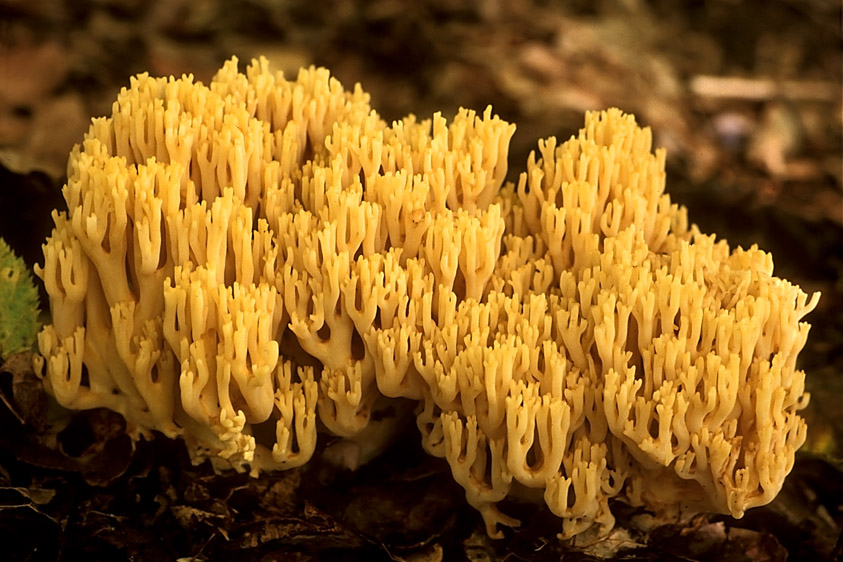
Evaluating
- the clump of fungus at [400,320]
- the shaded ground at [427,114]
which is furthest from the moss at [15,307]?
the clump of fungus at [400,320]

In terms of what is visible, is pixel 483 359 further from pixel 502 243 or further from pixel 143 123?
pixel 143 123

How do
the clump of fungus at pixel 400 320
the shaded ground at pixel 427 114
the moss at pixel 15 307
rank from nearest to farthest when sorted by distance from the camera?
the clump of fungus at pixel 400 320
the shaded ground at pixel 427 114
the moss at pixel 15 307

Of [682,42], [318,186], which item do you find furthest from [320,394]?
[682,42]

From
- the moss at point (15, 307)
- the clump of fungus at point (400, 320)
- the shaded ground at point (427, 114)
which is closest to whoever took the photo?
the clump of fungus at point (400, 320)

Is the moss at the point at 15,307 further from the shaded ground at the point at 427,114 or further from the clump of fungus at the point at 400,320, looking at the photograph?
the clump of fungus at the point at 400,320

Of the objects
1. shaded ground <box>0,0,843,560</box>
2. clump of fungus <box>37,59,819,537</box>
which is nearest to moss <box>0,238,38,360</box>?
shaded ground <box>0,0,843,560</box>

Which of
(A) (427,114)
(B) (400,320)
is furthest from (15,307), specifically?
(A) (427,114)

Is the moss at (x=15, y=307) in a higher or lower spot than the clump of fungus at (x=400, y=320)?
lower

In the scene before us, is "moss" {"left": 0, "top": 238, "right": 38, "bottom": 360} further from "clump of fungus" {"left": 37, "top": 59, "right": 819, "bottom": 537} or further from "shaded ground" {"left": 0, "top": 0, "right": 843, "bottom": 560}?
"clump of fungus" {"left": 37, "top": 59, "right": 819, "bottom": 537}
